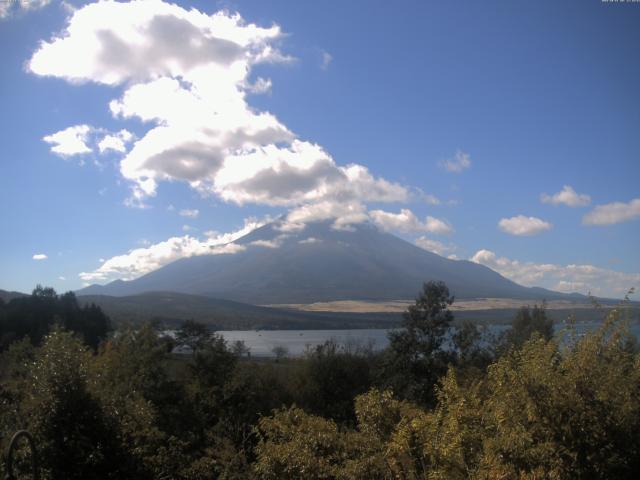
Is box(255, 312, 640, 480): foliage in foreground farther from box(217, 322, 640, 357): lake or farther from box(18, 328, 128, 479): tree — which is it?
box(18, 328, 128, 479): tree

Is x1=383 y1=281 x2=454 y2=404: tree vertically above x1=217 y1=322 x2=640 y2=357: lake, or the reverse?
x1=383 y1=281 x2=454 y2=404: tree

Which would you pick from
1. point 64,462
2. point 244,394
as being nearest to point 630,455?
point 64,462

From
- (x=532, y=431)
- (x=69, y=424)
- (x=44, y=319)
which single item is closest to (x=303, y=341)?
(x=44, y=319)

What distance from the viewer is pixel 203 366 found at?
36.5 m

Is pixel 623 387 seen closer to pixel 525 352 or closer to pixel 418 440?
pixel 525 352

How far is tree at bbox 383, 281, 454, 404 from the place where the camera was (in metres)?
34.5

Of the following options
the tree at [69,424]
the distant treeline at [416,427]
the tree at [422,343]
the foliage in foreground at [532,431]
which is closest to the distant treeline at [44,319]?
the tree at [422,343]

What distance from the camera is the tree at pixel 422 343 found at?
3447 centimetres

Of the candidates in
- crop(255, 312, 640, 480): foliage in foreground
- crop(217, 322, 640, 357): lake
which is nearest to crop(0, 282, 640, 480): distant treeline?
crop(255, 312, 640, 480): foliage in foreground

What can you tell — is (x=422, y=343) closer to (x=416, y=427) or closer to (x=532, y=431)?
(x=416, y=427)

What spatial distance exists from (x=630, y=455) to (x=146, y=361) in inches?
1100

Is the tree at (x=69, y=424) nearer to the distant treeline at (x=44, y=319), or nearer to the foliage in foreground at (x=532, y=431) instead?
the foliage in foreground at (x=532, y=431)

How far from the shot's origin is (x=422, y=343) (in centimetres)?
3509

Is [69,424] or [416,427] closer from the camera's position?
[416,427]
